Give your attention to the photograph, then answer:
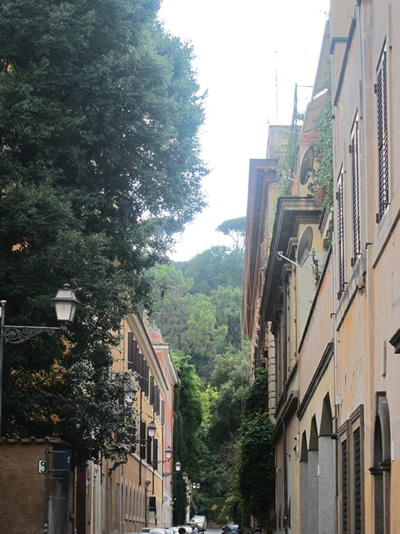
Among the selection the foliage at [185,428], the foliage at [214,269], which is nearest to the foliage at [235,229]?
the foliage at [214,269]

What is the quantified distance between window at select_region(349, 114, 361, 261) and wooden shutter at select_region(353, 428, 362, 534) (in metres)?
1.91

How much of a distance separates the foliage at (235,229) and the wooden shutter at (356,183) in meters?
145

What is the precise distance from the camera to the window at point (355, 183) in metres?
11.5

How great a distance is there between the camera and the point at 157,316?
137000 mm

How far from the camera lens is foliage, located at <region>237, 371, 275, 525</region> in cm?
3788

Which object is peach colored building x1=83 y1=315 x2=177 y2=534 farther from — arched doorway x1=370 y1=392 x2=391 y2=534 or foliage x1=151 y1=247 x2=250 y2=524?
arched doorway x1=370 y1=392 x2=391 y2=534

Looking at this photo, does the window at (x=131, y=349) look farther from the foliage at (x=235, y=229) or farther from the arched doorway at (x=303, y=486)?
the foliage at (x=235, y=229)

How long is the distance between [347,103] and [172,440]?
71881 millimetres

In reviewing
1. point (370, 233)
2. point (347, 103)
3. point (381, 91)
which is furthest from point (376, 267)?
point (347, 103)

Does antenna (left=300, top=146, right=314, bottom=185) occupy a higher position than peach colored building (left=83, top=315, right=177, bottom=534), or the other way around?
antenna (left=300, top=146, right=314, bottom=185)

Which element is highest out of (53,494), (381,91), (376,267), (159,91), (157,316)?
(157,316)

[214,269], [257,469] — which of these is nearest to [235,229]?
[214,269]

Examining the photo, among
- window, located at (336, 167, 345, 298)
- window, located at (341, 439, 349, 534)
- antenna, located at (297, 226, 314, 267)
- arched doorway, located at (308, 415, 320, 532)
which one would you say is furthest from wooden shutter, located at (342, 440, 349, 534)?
antenna, located at (297, 226, 314, 267)

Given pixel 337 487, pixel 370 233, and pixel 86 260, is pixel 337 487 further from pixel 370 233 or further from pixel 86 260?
pixel 86 260
